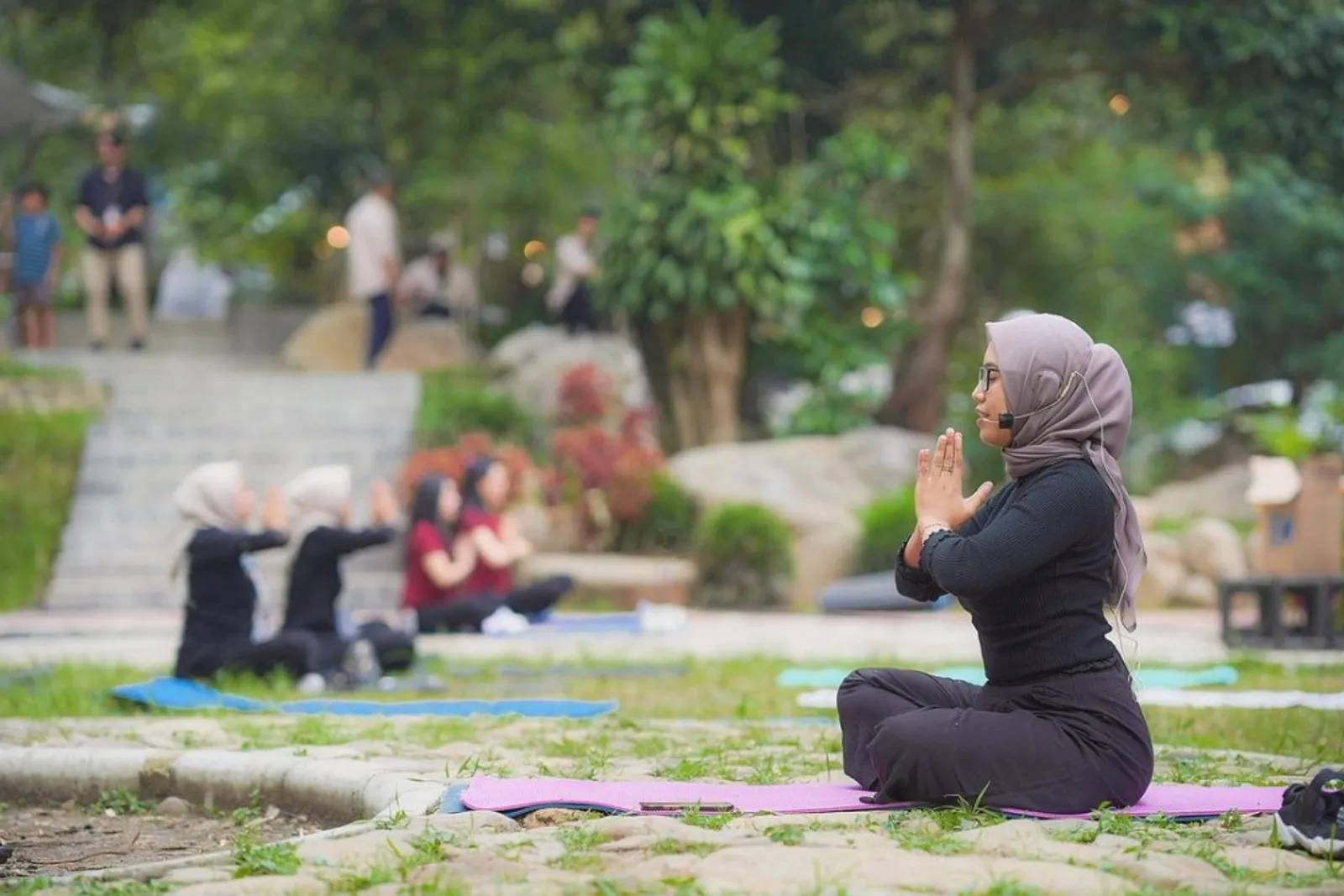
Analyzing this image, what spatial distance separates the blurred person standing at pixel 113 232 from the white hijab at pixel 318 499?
1043 cm

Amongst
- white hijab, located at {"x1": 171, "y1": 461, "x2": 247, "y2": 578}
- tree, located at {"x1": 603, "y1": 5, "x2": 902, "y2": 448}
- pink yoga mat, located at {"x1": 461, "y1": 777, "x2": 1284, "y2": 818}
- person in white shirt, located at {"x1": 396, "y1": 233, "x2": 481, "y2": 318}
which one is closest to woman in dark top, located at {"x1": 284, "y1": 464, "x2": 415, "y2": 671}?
white hijab, located at {"x1": 171, "y1": 461, "x2": 247, "y2": 578}

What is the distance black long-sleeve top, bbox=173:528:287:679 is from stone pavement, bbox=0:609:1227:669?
137cm

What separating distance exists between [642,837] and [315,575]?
5.44 metres

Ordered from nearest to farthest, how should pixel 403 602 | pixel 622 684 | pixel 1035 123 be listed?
pixel 622 684 → pixel 403 602 → pixel 1035 123

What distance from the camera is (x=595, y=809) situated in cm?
491

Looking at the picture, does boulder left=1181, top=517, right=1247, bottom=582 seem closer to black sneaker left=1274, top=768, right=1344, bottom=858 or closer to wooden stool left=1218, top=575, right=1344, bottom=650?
wooden stool left=1218, top=575, right=1344, bottom=650

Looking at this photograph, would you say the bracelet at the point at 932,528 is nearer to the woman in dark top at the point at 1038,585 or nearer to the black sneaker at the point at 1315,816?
the woman in dark top at the point at 1038,585

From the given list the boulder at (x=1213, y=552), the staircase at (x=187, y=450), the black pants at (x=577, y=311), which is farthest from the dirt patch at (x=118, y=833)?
the black pants at (x=577, y=311)

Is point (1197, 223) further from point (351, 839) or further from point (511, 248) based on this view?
point (351, 839)

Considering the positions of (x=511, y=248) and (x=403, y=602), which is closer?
(x=403, y=602)

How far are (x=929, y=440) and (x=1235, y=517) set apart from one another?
437 centimetres

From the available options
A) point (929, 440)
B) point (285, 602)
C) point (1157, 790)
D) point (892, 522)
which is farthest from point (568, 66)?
point (1157, 790)

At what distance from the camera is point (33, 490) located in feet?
51.2

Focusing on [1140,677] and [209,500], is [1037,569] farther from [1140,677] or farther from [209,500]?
[209,500]
